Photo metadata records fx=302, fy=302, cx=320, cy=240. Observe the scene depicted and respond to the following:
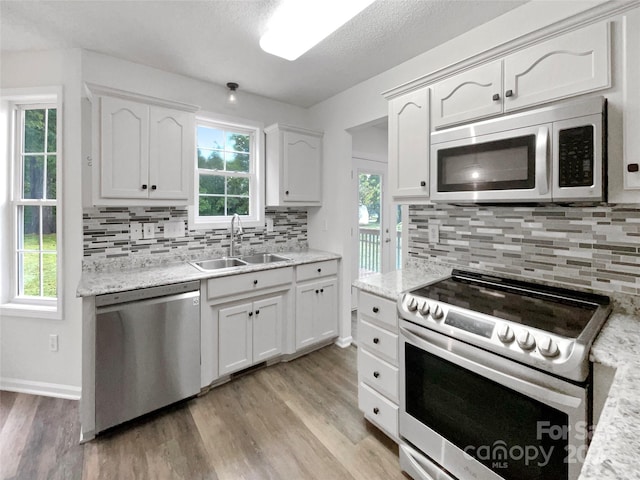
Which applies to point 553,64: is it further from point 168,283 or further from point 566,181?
point 168,283

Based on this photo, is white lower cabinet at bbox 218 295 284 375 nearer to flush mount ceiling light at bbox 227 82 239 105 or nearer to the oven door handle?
the oven door handle

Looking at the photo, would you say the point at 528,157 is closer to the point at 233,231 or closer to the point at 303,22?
the point at 303,22

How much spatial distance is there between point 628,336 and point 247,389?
227 centimetres

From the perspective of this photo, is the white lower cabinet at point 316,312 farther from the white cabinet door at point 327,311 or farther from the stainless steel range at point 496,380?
the stainless steel range at point 496,380

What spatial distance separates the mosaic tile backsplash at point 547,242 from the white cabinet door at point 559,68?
1.95ft

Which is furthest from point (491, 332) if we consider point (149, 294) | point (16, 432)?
point (16, 432)

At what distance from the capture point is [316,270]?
291 centimetres

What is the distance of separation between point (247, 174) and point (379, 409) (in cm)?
244

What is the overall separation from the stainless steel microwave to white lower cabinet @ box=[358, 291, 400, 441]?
2.48 ft

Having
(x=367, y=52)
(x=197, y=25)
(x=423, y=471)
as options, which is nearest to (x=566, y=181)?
(x=423, y=471)

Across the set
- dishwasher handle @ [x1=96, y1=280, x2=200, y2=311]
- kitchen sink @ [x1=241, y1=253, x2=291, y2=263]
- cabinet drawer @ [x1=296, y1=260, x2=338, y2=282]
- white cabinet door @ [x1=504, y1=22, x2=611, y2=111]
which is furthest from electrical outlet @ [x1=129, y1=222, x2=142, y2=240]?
white cabinet door @ [x1=504, y1=22, x2=611, y2=111]

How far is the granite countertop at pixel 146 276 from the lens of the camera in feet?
6.17

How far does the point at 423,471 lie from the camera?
1.52m

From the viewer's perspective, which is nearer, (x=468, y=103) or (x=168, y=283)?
(x=468, y=103)
